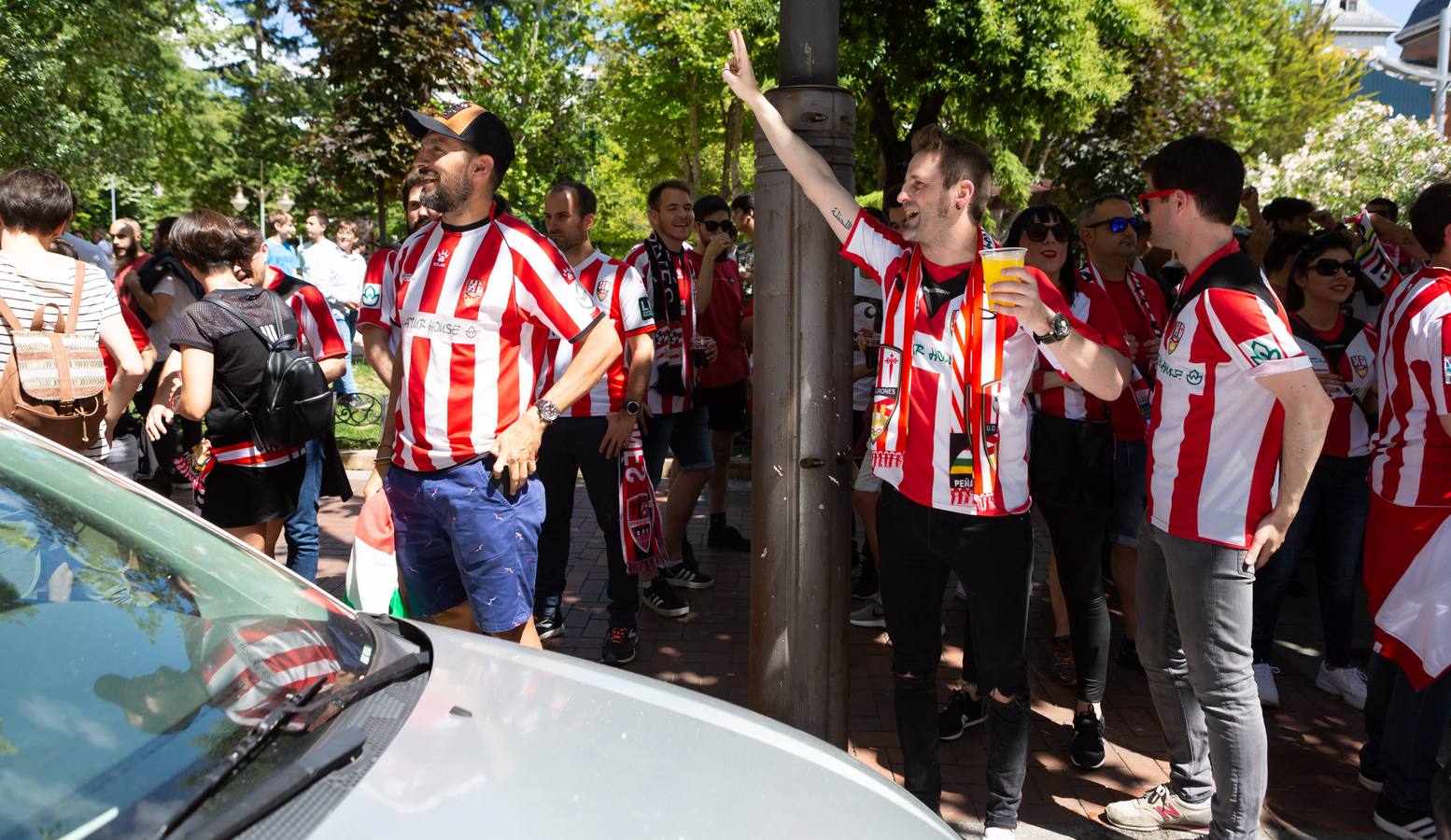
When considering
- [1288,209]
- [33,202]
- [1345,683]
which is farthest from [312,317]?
[1288,209]

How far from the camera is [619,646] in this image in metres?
4.89

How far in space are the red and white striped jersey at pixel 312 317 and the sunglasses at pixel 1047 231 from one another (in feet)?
9.73

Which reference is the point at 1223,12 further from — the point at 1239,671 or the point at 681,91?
the point at 1239,671

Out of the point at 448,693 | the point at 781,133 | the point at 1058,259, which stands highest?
the point at 781,133

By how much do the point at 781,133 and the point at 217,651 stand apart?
6.63ft

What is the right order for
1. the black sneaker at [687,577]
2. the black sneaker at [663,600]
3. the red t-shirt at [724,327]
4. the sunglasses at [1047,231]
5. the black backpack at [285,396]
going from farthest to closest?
the red t-shirt at [724,327] < the black sneaker at [687,577] < the black sneaker at [663,600] < the sunglasses at [1047,231] < the black backpack at [285,396]

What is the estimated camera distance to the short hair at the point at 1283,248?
5.25 metres

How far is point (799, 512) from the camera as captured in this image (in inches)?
127

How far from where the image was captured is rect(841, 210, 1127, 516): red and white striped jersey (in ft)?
9.74

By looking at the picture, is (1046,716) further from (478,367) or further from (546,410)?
(478,367)

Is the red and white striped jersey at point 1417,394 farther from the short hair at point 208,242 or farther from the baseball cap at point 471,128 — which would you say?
the short hair at point 208,242

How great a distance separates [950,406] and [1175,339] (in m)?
0.71

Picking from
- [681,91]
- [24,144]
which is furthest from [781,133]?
[681,91]

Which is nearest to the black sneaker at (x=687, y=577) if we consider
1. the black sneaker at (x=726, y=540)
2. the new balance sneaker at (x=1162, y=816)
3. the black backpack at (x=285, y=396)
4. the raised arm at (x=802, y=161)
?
the black sneaker at (x=726, y=540)
